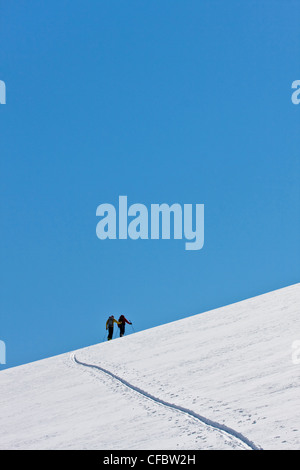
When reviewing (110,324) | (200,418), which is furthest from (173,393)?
(110,324)

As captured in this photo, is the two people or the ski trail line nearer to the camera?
the ski trail line

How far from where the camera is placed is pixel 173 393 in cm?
1321

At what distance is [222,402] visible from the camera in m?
11.6

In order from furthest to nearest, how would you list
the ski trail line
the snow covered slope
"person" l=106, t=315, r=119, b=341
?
1. "person" l=106, t=315, r=119, b=341
2. the snow covered slope
3. the ski trail line

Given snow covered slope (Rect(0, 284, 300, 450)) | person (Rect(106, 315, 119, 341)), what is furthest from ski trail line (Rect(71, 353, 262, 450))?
person (Rect(106, 315, 119, 341))

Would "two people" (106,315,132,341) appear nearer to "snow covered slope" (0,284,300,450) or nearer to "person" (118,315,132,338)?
"person" (118,315,132,338)

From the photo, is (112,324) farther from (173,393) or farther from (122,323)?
(173,393)

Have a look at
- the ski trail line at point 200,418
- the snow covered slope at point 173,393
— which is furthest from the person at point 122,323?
the ski trail line at point 200,418

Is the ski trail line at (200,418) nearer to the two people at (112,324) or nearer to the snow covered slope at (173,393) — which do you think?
the snow covered slope at (173,393)

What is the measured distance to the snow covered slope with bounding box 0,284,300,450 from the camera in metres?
9.89

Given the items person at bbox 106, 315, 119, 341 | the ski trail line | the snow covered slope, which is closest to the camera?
the ski trail line
